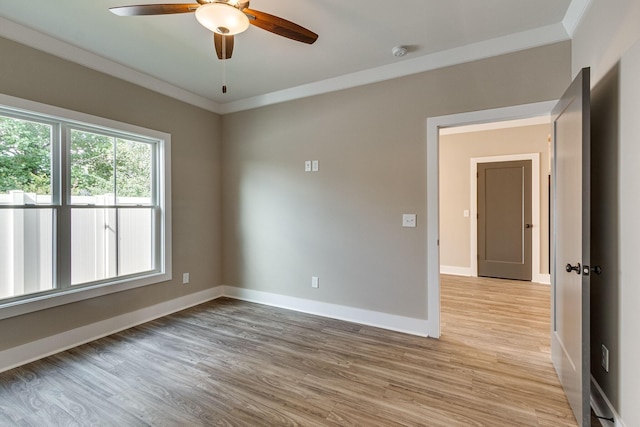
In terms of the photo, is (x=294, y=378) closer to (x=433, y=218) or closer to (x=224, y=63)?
(x=433, y=218)

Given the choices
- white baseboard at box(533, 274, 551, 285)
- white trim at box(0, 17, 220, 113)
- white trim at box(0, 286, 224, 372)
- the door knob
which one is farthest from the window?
white baseboard at box(533, 274, 551, 285)

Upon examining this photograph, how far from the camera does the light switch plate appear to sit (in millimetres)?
2955

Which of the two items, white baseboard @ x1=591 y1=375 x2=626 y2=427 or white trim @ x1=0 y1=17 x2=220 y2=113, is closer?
white baseboard @ x1=591 y1=375 x2=626 y2=427

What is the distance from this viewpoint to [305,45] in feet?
8.71

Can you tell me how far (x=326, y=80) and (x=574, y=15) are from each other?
7.20 feet

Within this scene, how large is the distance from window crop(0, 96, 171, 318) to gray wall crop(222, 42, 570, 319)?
1.00 m

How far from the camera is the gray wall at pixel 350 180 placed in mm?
2697

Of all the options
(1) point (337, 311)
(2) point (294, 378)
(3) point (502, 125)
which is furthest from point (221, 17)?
(3) point (502, 125)

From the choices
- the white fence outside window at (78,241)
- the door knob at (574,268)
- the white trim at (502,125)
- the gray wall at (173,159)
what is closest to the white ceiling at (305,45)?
the gray wall at (173,159)

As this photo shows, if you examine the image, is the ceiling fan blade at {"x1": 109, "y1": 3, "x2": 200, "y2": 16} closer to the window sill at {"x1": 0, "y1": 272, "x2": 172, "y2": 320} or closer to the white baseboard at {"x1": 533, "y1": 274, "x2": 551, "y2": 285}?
the window sill at {"x1": 0, "y1": 272, "x2": 172, "y2": 320}

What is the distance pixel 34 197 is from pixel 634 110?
4216 millimetres

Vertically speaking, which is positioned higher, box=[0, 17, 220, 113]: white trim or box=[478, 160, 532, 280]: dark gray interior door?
box=[0, 17, 220, 113]: white trim

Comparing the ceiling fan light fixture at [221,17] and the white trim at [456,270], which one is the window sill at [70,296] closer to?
the ceiling fan light fixture at [221,17]

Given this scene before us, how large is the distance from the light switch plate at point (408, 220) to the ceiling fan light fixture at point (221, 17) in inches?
85.5
